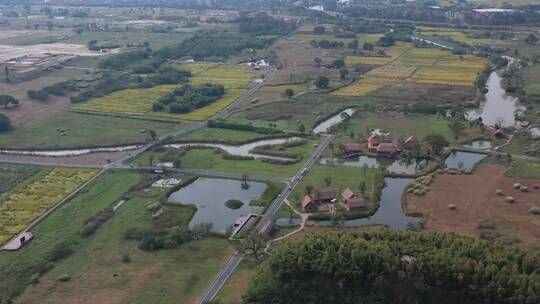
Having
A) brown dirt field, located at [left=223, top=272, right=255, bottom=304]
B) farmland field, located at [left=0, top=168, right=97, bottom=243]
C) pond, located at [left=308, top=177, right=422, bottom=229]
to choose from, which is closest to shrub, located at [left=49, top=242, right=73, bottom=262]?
farmland field, located at [left=0, top=168, right=97, bottom=243]

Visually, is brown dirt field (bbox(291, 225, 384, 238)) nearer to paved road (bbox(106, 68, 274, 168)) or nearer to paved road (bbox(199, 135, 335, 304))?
paved road (bbox(199, 135, 335, 304))

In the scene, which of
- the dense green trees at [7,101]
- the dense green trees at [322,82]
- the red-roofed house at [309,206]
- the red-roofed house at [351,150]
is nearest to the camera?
the red-roofed house at [309,206]

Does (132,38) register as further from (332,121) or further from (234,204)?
(234,204)

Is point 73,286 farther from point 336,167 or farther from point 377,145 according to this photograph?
point 377,145

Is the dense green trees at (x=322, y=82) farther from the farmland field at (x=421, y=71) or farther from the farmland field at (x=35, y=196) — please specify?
the farmland field at (x=35, y=196)

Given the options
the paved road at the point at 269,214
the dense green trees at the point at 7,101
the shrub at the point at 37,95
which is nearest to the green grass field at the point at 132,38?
the shrub at the point at 37,95

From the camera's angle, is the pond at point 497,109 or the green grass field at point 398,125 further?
the pond at point 497,109
